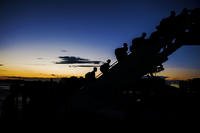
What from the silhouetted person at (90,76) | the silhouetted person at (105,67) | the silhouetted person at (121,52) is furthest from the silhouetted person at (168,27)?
the silhouetted person at (90,76)

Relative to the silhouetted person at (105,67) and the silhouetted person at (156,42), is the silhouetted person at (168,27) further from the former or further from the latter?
the silhouetted person at (105,67)

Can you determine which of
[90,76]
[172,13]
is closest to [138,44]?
[172,13]

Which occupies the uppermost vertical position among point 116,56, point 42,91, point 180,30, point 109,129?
point 180,30

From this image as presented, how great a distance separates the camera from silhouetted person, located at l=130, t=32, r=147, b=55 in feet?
30.5

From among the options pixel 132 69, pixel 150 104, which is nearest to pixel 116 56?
pixel 132 69

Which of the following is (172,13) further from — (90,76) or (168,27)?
(90,76)

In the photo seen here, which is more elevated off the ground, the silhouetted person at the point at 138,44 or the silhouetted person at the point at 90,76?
the silhouetted person at the point at 138,44

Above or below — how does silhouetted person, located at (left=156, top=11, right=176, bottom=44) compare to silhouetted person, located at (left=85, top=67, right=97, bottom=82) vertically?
above

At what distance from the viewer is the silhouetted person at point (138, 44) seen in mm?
9311

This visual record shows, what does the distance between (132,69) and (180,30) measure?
8.21 ft

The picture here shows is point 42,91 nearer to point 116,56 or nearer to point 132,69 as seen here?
point 116,56

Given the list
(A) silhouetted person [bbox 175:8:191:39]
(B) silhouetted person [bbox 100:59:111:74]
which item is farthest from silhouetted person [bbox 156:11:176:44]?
(B) silhouetted person [bbox 100:59:111:74]

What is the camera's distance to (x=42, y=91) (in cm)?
1128

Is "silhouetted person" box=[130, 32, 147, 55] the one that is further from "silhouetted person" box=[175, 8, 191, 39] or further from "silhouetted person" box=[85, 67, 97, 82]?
"silhouetted person" box=[85, 67, 97, 82]
